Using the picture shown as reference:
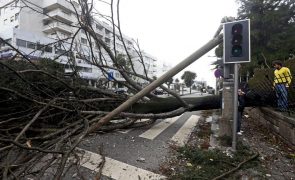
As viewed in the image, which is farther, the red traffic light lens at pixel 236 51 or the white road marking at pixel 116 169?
the red traffic light lens at pixel 236 51

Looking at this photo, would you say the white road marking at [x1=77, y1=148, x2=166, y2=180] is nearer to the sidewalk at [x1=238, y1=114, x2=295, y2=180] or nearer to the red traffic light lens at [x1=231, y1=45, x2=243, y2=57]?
the sidewalk at [x1=238, y1=114, x2=295, y2=180]

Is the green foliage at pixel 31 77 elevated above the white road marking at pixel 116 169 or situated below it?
above

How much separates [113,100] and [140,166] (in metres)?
2.75

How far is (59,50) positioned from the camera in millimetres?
7641

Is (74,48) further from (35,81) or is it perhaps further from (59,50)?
(35,81)

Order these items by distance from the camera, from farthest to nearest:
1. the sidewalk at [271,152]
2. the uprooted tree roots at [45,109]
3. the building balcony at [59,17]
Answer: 1. the building balcony at [59,17]
2. the sidewalk at [271,152]
3. the uprooted tree roots at [45,109]

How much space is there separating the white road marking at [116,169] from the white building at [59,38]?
9.15 ft

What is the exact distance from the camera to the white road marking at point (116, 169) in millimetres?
4363

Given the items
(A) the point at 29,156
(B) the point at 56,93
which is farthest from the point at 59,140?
(B) the point at 56,93

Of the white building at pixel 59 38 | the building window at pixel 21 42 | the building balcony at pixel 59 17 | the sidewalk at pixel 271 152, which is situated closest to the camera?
the sidewalk at pixel 271 152

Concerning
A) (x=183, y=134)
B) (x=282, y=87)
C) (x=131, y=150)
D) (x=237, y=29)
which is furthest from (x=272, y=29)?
(x=131, y=150)

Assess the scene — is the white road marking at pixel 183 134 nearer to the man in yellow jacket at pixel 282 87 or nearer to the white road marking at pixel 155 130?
the white road marking at pixel 155 130

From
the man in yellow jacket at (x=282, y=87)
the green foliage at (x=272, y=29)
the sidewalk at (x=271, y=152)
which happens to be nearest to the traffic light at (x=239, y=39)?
the sidewalk at (x=271, y=152)

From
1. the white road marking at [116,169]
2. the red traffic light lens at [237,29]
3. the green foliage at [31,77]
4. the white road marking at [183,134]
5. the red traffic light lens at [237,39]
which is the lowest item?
the white road marking at [116,169]
